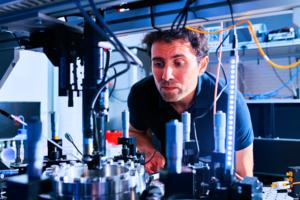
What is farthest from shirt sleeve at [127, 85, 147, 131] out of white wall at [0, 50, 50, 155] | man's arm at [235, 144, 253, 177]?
man's arm at [235, 144, 253, 177]

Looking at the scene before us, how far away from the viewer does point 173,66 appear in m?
1.31

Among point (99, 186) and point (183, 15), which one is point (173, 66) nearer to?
point (183, 15)

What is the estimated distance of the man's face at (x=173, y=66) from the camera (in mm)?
1304

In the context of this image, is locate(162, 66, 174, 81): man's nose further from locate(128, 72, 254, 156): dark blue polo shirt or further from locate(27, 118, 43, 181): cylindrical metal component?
locate(27, 118, 43, 181): cylindrical metal component

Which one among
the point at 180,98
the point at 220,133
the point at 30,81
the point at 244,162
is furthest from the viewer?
the point at 30,81

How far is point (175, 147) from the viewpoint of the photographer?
50 centimetres

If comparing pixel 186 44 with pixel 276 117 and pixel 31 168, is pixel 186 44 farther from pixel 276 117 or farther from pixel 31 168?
pixel 276 117

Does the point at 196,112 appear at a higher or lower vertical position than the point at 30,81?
lower

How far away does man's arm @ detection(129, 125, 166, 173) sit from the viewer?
111cm

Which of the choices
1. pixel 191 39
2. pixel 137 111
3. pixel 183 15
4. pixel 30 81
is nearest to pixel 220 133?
pixel 183 15

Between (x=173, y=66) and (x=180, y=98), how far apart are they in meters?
0.24

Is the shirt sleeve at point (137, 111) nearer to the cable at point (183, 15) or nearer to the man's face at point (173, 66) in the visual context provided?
the man's face at point (173, 66)

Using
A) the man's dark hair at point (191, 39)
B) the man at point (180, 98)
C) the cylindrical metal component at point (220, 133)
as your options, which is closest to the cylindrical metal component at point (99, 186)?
the cylindrical metal component at point (220, 133)

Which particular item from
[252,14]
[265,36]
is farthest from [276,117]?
[252,14]
